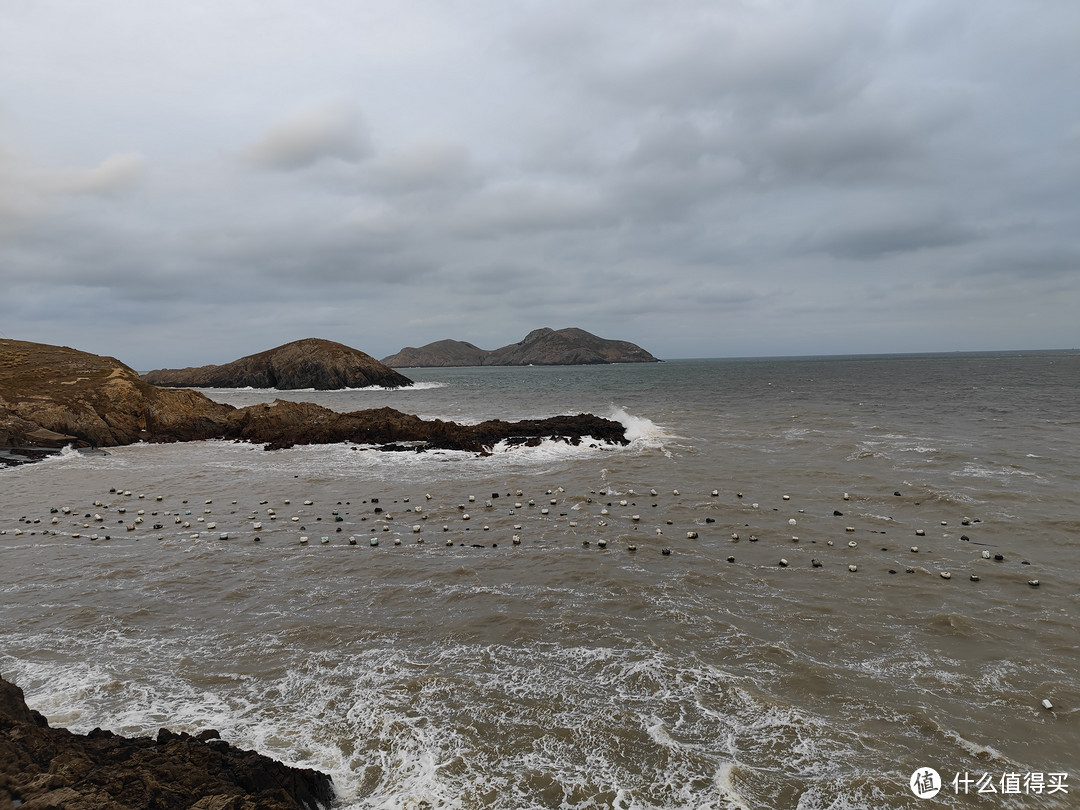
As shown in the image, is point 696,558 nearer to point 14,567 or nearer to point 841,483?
point 841,483

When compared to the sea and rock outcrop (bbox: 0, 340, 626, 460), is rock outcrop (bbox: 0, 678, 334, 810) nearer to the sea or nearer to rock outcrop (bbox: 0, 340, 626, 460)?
the sea

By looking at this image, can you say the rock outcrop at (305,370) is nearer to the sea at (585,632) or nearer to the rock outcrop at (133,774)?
the sea at (585,632)

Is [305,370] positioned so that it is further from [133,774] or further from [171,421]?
[133,774]

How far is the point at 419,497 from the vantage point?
73.8 ft

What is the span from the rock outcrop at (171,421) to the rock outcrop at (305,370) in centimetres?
6452

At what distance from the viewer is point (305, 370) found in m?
110

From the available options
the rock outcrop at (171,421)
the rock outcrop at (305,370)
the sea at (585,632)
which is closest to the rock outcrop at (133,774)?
the sea at (585,632)

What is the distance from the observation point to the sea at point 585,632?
7.27 m

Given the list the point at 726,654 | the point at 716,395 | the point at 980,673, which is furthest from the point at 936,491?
the point at 716,395

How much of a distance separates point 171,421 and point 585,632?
4154 cm

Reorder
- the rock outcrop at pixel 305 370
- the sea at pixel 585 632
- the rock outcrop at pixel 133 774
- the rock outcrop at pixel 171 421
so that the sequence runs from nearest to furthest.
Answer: the rock outcrop at pixel 133 774, the sea at pixel 585 632, the rock outcrop at pixel 171 421, the rock outcrop at pixel 305 370

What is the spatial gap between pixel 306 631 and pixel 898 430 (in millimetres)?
39751

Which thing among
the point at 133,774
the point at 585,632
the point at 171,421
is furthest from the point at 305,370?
the point at 133,774

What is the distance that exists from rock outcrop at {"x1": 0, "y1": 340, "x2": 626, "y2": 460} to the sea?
11619mm
